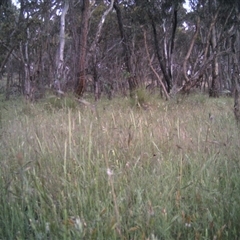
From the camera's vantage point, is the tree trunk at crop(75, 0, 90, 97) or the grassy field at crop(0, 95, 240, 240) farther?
the tree trunk at crop(75, 0, 90, 97)

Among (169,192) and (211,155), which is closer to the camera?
(169,192)

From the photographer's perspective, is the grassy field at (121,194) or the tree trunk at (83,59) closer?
the grassy field at (121,194)

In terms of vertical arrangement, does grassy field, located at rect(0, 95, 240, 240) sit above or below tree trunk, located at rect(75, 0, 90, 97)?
below

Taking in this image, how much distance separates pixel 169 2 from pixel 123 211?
10470 millimetres

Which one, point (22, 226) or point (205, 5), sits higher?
point (205, 5)

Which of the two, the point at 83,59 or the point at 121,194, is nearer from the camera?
the point at 121,194

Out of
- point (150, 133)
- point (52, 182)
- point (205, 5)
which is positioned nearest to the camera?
point (52, 182)

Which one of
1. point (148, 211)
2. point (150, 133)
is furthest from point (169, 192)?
point (150, 133)

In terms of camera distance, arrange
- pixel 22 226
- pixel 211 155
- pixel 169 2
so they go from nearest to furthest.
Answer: pixel 22 226 < pixel 211 155 < pixel 169 2

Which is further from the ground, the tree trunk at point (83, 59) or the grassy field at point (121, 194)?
the tree trunk at point (83, 59)

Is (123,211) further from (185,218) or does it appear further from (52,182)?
(52,182)

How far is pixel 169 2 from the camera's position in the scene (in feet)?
38.4

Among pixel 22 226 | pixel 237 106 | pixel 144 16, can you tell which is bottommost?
pixel 22 226

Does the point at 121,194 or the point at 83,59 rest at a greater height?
the point at 83,59
